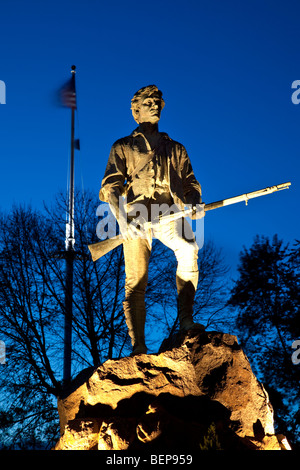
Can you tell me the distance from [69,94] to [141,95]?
10424mm

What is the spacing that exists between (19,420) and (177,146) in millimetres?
9091

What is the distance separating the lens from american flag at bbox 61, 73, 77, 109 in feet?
55.4

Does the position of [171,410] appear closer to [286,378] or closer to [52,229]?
[286,378]

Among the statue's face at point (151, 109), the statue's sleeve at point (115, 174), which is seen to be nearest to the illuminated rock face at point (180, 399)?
the statue's sleeve at point (115, 174)

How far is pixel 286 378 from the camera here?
1412 cm

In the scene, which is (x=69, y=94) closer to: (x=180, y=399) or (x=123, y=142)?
(x=123, y=142)

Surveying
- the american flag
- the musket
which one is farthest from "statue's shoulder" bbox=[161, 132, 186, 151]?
the american flag

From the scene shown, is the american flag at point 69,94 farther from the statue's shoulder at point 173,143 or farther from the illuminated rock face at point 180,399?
the illuminated rock face at point 180,399

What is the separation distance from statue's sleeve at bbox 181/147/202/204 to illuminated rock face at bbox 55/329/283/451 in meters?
1.78

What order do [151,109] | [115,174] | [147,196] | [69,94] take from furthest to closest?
[69,94], [151,109], [115,174], [147,196]

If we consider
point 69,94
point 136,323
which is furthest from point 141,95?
point 69,94

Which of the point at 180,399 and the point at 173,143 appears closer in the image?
the point at 180,399

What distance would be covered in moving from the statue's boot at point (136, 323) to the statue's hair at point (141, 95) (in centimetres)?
255

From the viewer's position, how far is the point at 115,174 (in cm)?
692
